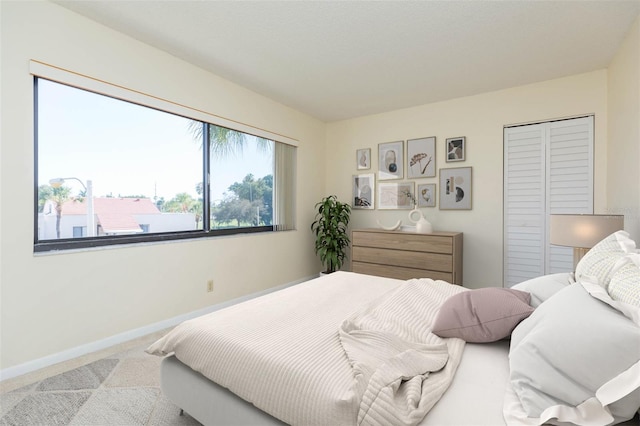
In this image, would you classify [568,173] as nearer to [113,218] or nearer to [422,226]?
[422,226]

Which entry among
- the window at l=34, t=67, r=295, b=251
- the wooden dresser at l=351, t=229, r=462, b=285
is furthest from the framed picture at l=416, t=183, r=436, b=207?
the window at l=34, t=67, r=295, b=251

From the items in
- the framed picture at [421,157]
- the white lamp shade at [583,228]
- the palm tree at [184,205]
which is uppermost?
the framed picture at [421,157]

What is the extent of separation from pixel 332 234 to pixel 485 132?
90.2 inches

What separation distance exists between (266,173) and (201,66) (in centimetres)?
141

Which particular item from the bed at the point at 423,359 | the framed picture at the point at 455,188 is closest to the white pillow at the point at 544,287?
the bed at the point at 423,359

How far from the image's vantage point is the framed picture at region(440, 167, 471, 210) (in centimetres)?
364

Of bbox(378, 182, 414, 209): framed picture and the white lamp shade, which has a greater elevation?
bbox(378, 182, 414, 209): framed picture

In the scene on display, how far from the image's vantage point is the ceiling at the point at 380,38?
2.07 metres

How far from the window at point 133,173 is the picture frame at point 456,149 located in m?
2.31

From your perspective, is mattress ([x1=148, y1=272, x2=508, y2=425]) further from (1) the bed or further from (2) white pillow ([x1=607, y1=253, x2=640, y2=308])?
(2) white pillow ([x1=607, y1=253, x2=640, y2=308])

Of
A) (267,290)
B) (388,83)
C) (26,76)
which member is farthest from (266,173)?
(26,76)

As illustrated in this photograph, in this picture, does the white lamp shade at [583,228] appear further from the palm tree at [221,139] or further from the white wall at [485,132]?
the palm tree at [221,139]

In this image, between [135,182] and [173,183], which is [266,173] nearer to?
[173,183]

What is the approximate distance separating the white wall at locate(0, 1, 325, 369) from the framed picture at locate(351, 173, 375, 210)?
1850 mm
